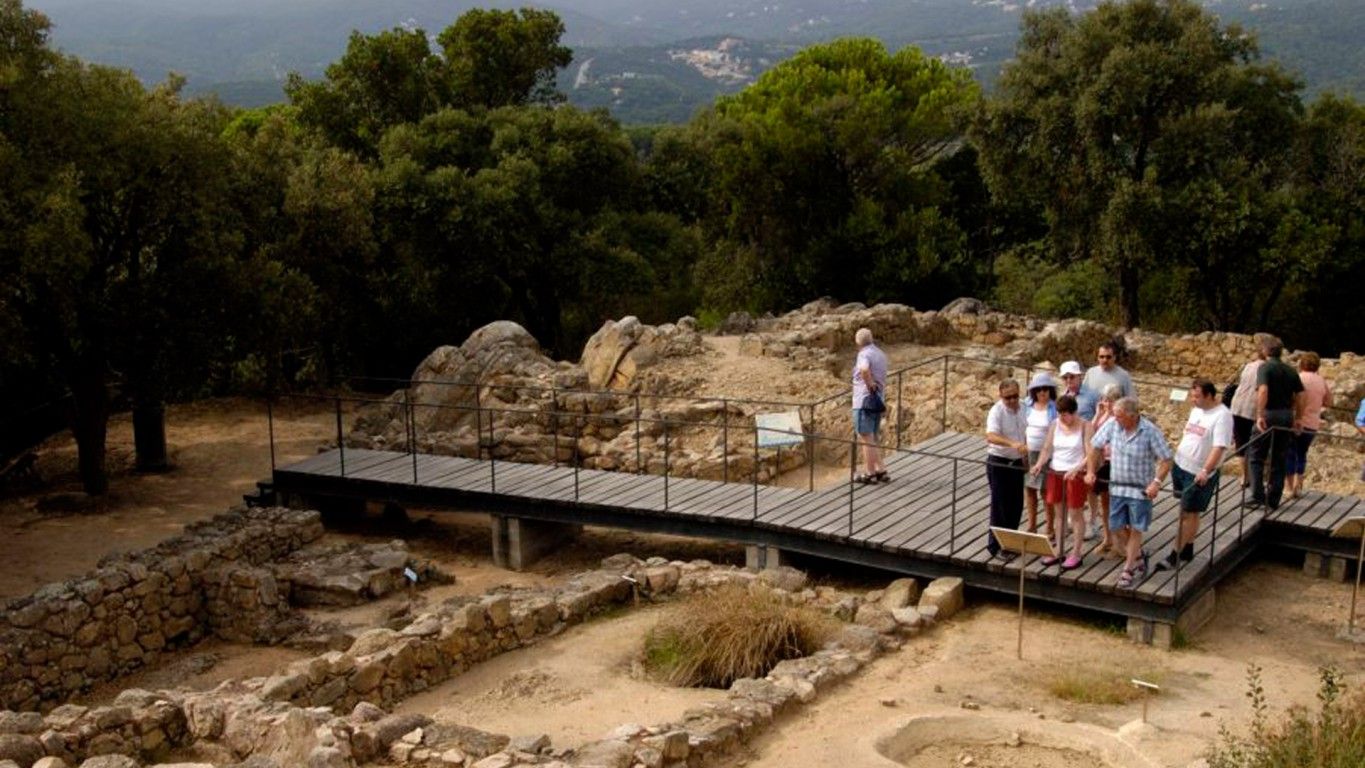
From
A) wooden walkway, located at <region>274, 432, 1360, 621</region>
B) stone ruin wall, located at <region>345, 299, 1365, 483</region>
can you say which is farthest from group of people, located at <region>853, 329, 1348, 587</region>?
stone ruin wall, located at <region>345, 299, 1365, 483</region>

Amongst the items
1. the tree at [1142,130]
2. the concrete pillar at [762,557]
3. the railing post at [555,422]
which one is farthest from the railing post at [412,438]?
the tree at [1142,130]

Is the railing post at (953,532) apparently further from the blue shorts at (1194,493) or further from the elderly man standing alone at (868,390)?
the blue shorts at (1194,493)

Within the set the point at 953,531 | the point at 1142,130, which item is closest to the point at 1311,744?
the point at 953,531

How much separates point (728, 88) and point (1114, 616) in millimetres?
169886

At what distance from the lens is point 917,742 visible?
34.4 feet

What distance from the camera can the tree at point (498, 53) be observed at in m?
35.5

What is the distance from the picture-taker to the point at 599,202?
1332 inches

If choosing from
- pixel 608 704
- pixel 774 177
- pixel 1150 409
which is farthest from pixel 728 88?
pixel 608 704

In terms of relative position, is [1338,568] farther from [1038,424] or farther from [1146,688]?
[1146,688]

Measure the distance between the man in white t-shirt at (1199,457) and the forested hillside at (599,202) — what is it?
14916 mm

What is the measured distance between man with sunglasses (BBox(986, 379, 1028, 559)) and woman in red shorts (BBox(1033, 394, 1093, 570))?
30 centimetres

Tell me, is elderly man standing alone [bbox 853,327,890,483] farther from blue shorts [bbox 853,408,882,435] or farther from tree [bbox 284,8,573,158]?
tree [bbox 284,8,573,158]

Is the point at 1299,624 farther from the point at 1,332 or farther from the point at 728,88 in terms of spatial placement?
the point at 728,88

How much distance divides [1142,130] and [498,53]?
1761 centimetres
